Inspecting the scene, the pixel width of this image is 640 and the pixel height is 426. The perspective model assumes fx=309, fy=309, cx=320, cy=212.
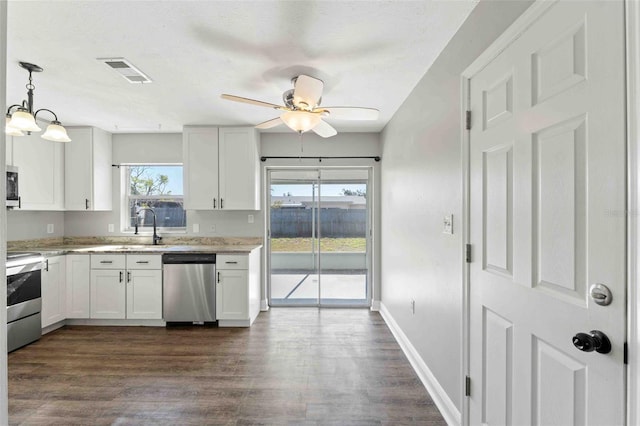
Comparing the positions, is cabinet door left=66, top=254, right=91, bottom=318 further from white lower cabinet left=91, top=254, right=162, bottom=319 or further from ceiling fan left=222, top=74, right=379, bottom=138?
ceiling fan left=222, top=74, right=379, bottom=138

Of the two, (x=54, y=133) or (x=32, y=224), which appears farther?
(x=32, y=224)

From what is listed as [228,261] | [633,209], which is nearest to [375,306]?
[228,261]

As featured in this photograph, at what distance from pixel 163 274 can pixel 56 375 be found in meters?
1.28

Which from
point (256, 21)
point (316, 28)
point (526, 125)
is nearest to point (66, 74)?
point (256, 21)

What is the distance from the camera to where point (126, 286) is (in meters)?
3.64

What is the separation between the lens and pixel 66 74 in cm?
250

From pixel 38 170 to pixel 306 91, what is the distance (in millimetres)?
3518

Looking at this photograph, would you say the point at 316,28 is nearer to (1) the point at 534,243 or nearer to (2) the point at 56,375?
(1) the point at 534,243

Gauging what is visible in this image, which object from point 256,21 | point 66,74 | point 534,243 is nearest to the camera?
point 534,243

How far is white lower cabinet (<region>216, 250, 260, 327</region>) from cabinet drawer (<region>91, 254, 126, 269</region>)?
3.74 feet

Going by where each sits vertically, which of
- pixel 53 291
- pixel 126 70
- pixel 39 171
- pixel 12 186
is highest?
pixel 126 70

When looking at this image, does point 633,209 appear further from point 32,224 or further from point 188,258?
point 32,224

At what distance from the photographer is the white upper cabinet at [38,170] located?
134 inches

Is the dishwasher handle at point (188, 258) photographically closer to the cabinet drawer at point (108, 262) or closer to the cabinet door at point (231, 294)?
the cabinet door at point (231, 294)
